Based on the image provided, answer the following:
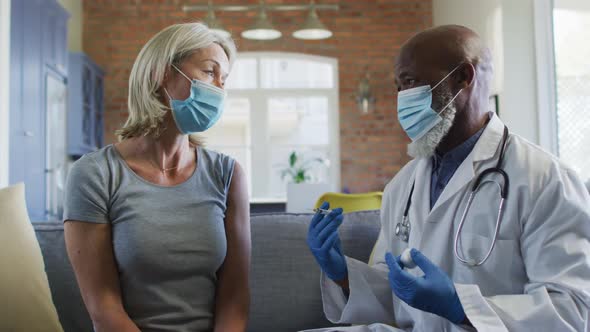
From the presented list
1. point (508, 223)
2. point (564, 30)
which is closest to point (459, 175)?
point (508, 223)

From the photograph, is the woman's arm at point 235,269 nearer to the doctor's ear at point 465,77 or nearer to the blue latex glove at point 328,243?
the blue latex glove at point 328,243

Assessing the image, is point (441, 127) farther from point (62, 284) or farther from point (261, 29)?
point (261, 29)

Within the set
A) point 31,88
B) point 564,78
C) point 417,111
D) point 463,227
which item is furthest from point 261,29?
point 463,227

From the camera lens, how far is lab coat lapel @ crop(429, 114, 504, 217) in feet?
4.13

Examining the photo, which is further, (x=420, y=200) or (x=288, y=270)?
(x=288, y=270)

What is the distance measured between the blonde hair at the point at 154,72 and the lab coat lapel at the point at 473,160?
702mm

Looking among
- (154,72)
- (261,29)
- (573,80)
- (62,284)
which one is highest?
(261,29)

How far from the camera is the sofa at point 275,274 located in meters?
1.60

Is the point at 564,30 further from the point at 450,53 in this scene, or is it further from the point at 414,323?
the point at 414,323

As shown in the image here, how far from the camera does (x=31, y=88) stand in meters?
4.16

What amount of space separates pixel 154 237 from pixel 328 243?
0.40 meters

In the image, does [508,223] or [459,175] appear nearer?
[508,223]

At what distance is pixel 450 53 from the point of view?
133 centimetres

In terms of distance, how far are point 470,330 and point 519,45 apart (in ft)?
10.5
